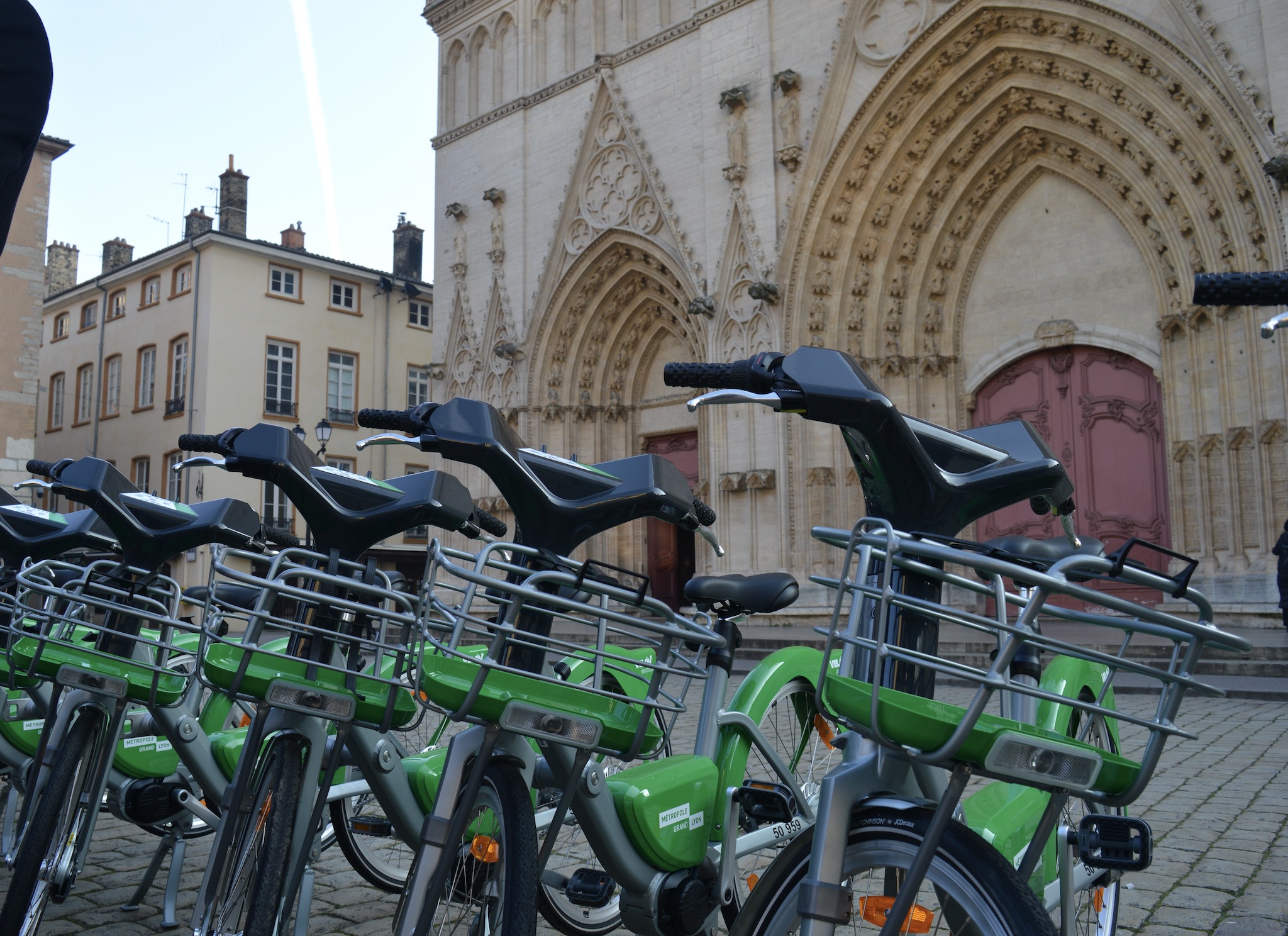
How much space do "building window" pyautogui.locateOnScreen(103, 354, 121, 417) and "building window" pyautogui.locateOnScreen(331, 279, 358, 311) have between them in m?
6.45

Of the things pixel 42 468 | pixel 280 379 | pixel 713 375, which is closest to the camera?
pixel 713 375

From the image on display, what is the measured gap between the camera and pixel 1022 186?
1540 cm

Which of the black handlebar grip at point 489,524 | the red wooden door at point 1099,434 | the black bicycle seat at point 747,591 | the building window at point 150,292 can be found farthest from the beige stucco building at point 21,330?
the black bicycle seat at point 747,591

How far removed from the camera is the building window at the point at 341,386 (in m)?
28.9

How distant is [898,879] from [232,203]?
31718 mm

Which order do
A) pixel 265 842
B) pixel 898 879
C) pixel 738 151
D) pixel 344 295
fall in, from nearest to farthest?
pixel 898 879
pixel 265 842
pixel 738 151
pixel 344 295

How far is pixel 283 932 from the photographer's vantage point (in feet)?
8.20

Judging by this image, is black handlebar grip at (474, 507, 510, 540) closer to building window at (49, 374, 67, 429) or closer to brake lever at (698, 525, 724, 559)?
brake lever at (698, 525, 724, 559)

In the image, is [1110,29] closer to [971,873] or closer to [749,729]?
[749,729]

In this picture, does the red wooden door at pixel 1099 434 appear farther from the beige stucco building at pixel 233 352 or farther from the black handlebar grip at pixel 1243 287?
the beige stucco building at pixel 233 352

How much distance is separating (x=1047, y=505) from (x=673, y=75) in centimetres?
1718

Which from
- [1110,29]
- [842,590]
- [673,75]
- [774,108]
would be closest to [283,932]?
[842,590]

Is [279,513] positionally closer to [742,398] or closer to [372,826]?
[372,826]

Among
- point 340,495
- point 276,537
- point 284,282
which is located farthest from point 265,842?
point 284,282
